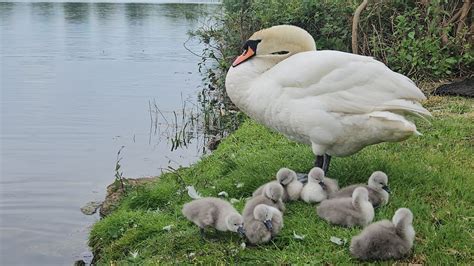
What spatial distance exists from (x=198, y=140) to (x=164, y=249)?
25.2ft

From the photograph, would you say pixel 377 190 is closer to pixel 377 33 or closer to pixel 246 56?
pixel 246 56

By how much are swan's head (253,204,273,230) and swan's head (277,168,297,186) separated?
2.68 feet

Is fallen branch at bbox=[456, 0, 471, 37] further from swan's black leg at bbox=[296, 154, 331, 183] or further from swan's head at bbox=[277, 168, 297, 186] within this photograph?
swan's head at bbox=[277, 168, 297, 186]

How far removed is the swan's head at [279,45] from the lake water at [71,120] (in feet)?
10.2

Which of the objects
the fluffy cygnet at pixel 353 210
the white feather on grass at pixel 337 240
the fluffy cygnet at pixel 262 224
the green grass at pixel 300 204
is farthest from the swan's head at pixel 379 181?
the fluffy cygnet at pixel 262 224

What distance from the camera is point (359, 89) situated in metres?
6.22

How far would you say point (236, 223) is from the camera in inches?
209

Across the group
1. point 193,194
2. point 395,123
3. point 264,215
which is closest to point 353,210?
point 264,215

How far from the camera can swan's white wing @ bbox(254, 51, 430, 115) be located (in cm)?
614

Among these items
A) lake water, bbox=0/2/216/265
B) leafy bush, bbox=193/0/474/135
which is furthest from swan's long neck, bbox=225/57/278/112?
leafy bush, bbox=193/0/474/135

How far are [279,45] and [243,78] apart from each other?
1.80 feet

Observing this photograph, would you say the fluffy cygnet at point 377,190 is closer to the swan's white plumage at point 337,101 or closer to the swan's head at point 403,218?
the swan's white plumage at point 337,101

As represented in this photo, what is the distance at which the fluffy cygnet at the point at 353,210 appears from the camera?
5.46 meters

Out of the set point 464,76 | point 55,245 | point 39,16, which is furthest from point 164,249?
point 39,16
